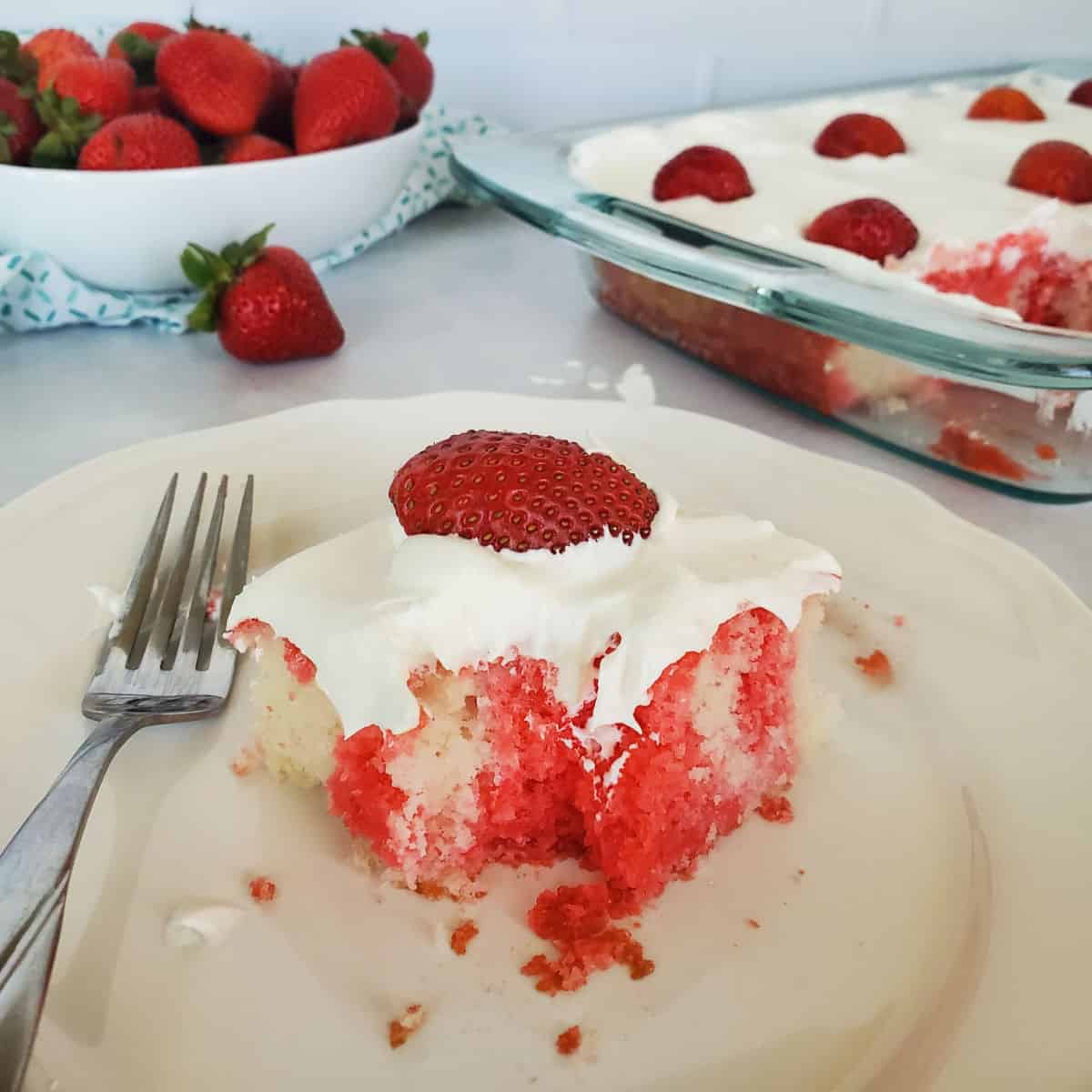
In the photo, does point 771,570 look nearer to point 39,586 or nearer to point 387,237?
point 39,586

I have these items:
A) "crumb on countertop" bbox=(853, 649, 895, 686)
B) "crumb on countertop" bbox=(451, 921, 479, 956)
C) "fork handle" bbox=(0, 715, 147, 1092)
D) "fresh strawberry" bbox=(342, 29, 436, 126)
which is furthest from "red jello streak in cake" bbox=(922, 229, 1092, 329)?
"fork handle" bbox=(0, 715, 147, 1092)

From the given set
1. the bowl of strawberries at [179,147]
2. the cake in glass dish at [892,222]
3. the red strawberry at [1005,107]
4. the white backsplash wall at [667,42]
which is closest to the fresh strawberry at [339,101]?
the bowl of strawberries at [179,147]

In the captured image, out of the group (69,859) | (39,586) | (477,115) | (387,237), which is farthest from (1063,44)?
(69,859)

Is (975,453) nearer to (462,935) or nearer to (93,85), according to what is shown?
(462,935)

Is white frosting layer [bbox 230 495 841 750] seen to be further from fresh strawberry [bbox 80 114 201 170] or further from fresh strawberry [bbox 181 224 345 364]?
fresh strawberry [bbox 80 114 201 170]

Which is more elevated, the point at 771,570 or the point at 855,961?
the point at 771,570

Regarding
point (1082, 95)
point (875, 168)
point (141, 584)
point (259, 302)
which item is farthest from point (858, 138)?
point (141, 584)
